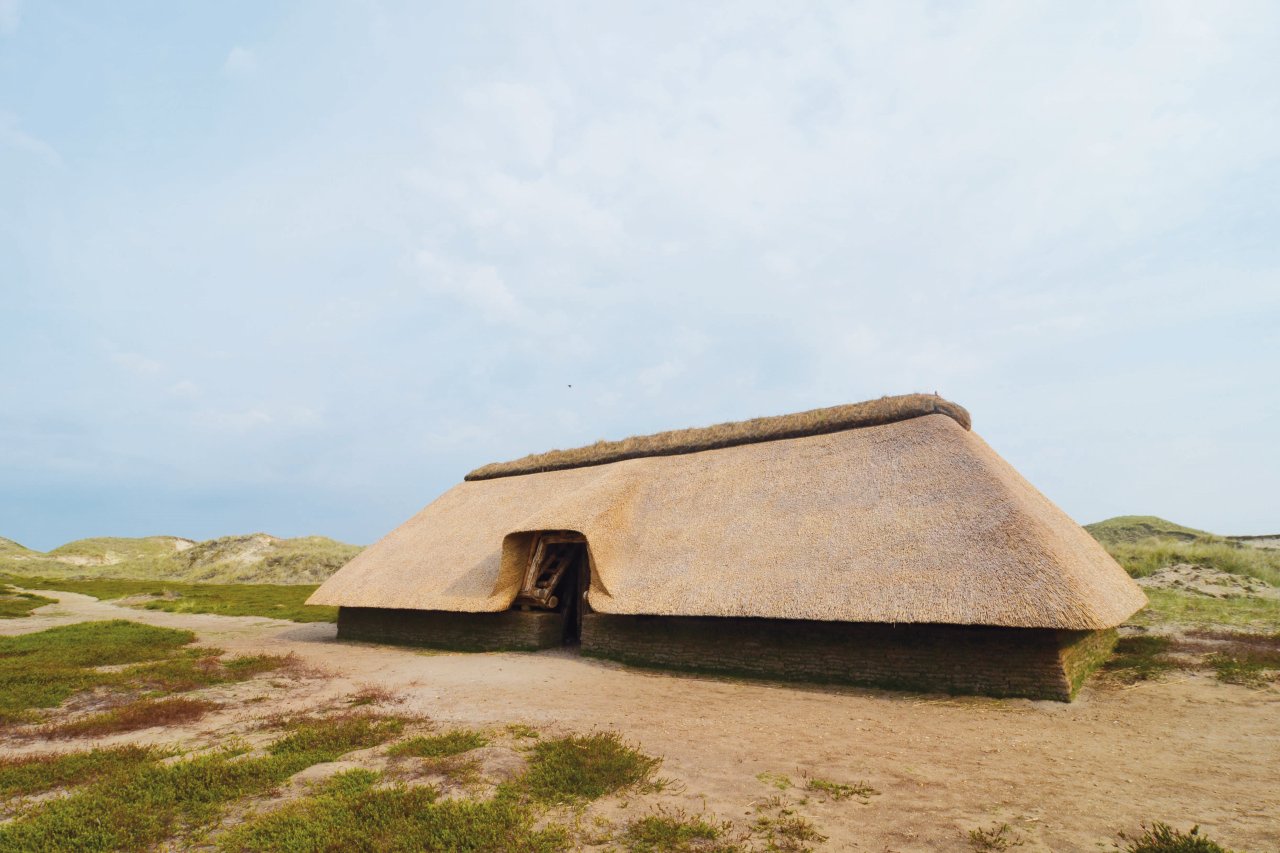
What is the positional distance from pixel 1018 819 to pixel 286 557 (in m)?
66.2

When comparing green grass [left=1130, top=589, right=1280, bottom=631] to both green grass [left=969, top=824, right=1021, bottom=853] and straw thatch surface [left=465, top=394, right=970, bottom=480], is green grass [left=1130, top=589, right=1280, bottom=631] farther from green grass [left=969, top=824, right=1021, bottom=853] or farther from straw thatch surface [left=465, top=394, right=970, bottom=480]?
green grass [left=969, top=824, right=1021, bottom=853]

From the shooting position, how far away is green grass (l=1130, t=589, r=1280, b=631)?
14.9 metres

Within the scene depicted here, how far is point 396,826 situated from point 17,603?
118 feet

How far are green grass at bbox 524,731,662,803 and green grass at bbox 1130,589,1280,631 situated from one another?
15508mm

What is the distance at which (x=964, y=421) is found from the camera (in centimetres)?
1343

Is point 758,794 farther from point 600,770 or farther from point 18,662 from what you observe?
point 18,662

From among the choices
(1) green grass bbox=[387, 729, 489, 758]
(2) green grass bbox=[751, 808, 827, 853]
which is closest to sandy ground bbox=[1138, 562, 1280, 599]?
(2) green grass bbox=[751, 808, 827, 853]

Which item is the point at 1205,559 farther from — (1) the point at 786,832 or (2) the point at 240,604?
(2) the point at 240,604

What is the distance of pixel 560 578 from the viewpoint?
15367mm

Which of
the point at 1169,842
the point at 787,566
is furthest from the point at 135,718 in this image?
the point at 1169,842

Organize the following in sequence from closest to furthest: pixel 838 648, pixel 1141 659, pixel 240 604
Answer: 1. pixel 838 648
2. pixel 1141 659
3. pixel 240 604

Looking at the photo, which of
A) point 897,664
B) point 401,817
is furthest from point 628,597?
point 401,817

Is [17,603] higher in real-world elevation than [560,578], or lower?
lower

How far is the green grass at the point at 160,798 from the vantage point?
15.5 feet
